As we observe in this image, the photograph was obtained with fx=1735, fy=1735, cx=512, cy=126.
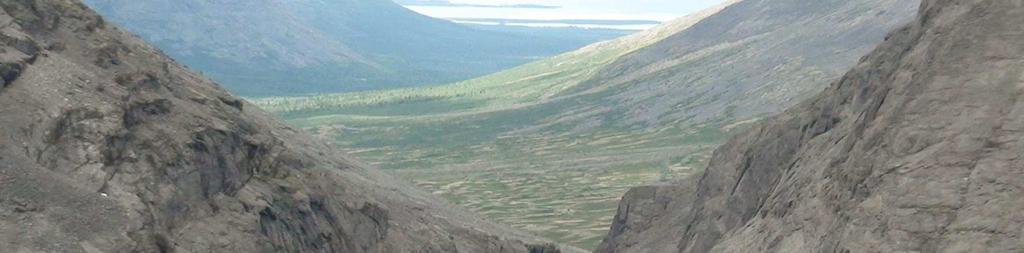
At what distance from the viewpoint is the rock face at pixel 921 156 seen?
36.7 metres

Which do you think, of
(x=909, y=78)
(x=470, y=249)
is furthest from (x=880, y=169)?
(x=470, y=249)

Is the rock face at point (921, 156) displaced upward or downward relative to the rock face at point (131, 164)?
downward

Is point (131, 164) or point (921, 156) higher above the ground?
point (131, 164)

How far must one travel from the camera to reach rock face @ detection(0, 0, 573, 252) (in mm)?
39031

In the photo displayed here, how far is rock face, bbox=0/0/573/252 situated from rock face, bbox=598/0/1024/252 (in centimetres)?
1328

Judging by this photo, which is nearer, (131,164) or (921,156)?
(921,156)

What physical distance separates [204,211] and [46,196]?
682 cm

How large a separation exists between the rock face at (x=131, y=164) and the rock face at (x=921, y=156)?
13279mm

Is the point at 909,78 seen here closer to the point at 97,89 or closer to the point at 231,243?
the point at 231,243

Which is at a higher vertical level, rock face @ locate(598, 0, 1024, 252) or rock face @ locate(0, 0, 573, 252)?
rock face @ locate(0, 0, 573, 252)

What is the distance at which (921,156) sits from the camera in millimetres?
39125

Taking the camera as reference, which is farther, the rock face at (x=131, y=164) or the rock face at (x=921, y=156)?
the rock face at (x=131, y=164)

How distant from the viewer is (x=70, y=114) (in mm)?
43281

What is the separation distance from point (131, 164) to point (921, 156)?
63.6ft
